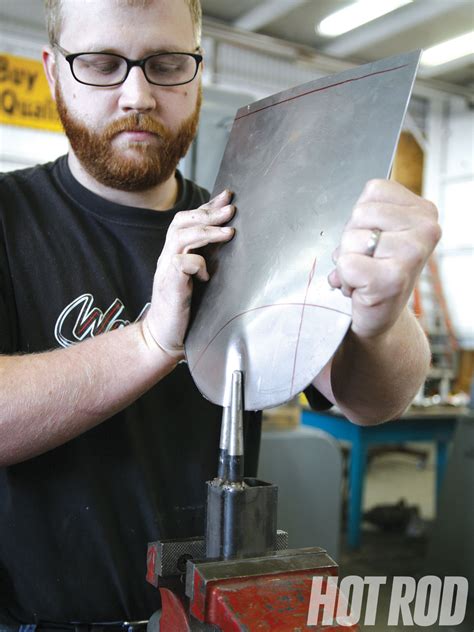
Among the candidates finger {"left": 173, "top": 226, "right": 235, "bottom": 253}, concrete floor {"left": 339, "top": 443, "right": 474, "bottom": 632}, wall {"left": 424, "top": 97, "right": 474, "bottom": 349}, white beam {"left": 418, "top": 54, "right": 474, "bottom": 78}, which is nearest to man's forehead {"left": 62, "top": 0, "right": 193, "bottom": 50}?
finger {"left": 173, "top": 226, "right": 235, "bottom": 253}

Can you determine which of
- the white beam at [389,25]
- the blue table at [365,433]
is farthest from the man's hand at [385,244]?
the white beam at [389,25]

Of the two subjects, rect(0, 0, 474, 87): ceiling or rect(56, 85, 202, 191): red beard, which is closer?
rect(56, 85, 202, 191): red beard

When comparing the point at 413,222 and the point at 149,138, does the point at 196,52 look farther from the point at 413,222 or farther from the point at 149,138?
the point at 413,222

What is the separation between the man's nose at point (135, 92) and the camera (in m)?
0.86

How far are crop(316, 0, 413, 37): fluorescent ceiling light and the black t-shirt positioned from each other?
172 inches

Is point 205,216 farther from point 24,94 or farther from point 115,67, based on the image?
point 24,94

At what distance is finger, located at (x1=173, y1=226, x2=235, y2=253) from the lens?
698mm

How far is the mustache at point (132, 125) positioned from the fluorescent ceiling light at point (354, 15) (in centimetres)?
434

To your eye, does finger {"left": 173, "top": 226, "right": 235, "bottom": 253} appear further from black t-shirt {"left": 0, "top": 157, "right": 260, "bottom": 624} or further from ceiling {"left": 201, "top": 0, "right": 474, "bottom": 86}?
ceiling {"left": 201, "top": 0, "right": 474, "bottom": 86}

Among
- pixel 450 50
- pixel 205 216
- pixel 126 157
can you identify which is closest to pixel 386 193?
pixel 205 216

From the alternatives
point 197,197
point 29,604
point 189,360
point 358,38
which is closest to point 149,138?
point 197,197

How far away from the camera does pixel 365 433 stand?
10.6ft

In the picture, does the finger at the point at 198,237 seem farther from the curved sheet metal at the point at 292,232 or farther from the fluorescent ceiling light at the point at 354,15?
the fluorescent ceiling light at the point at 354,15

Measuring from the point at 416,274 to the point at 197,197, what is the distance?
0.61m
